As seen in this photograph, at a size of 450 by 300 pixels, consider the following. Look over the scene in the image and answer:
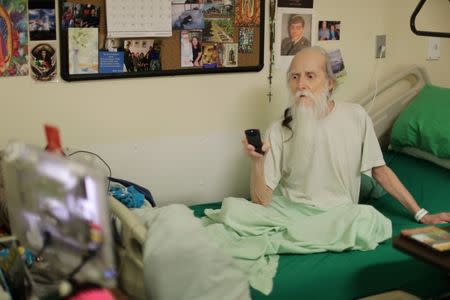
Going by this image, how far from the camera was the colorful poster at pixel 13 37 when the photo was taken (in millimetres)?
1950

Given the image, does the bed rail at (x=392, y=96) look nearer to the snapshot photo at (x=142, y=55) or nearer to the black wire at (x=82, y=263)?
the snapshot photo at (x=142, y=55)

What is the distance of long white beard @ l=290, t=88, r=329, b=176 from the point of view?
215 centimetres

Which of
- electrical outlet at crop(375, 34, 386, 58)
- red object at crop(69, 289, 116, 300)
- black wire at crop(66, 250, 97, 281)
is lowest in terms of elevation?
red object at crop(69, 289, 116, 300)

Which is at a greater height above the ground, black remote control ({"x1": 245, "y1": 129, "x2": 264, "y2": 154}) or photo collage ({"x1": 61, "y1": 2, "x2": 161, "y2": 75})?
photo collage ({"x1": 61, "y1": 2, "x2": 161, "y2": 75})

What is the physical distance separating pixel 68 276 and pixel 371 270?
3.85 ft

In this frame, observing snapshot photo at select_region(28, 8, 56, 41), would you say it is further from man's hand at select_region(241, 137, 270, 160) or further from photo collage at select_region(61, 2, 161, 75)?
man's hand at select_region(241, 137, 270, 160)

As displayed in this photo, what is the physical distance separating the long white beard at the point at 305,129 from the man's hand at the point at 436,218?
500 mm

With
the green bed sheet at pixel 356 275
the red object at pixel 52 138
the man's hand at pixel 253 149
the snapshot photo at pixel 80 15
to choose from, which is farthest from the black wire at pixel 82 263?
the snapshot photo at pixel 80 15

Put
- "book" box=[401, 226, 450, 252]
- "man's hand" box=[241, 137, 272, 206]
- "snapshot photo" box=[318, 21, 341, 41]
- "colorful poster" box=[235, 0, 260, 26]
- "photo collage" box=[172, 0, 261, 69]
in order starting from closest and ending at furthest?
1. "book" box=[401, 226, 450, 252]
2. "man's hand" box=[241, 137, 272, 206]
3. "photo collage" box=[172, 0, 261, 69]
4. "colorful poster" box=[235, 0, 260, 26]
5. "snapshot photo" box=[318, 21, 341, 41]

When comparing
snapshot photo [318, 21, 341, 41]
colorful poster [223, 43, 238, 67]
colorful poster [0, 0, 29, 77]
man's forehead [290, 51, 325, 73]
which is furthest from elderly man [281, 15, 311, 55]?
colorful poster [0, 0, 29, 77]

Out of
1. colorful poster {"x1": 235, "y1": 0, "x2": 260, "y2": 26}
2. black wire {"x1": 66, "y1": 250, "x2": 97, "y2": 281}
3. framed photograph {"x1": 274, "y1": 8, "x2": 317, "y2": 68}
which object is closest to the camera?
black wire {"x1": 66, "y1": 250, "x2": 97, "y2": 281}

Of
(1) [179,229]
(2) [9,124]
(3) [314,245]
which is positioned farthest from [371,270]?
(2) [9,124]

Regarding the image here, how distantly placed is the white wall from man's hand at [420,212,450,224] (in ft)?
2.76

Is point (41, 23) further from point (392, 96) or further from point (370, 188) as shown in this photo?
point (392, 96)
